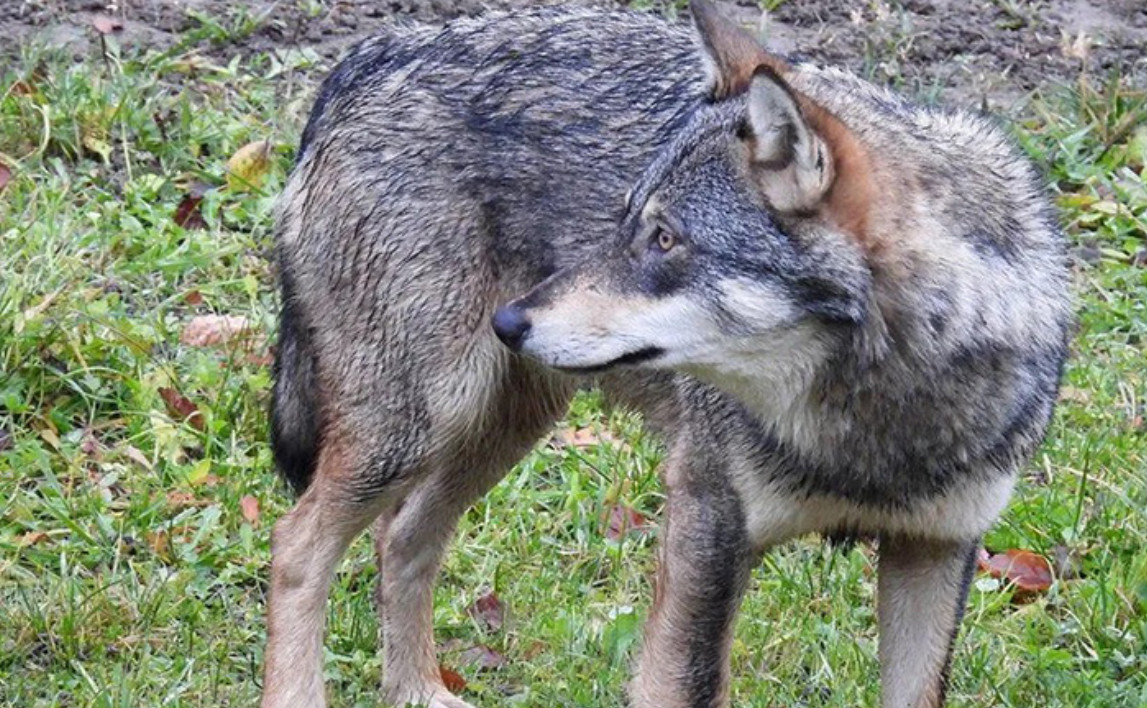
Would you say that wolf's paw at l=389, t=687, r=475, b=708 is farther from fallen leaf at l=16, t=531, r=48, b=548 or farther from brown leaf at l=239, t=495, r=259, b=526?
fallen leaf at l=16, t=531, r=48, b=548

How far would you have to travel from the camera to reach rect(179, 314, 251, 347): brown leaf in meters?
7.05

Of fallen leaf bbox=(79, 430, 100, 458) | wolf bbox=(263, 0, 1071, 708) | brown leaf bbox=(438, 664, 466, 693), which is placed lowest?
brown leaf bbox=(438, 664, 466, 693)

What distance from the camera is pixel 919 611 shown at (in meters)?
5.12

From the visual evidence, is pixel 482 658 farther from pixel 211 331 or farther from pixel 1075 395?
pixel 1075 395

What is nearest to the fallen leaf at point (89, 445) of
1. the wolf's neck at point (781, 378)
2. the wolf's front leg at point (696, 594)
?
Answer: the wolf's front leg at point (696, 594)

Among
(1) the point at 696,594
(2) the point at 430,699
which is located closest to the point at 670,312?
(1) the point at 696,594

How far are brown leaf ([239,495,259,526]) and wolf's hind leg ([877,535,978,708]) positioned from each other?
6.91ft

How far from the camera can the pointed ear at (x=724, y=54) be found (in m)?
4.75

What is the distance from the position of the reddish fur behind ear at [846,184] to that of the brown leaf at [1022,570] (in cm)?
205

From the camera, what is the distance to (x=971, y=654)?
18.7 ft

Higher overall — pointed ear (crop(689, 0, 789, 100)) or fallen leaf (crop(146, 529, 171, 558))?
pointed ear (crop(689, 0, 789, 100))

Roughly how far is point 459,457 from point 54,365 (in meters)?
1.74

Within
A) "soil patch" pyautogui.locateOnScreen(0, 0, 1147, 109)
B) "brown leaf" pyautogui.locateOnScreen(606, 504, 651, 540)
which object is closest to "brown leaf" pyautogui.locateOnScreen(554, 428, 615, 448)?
"brown leaf" pyautogui.locateOnScreen(606, 504, 651, 540)

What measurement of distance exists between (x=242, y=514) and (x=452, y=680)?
0.91 meters
